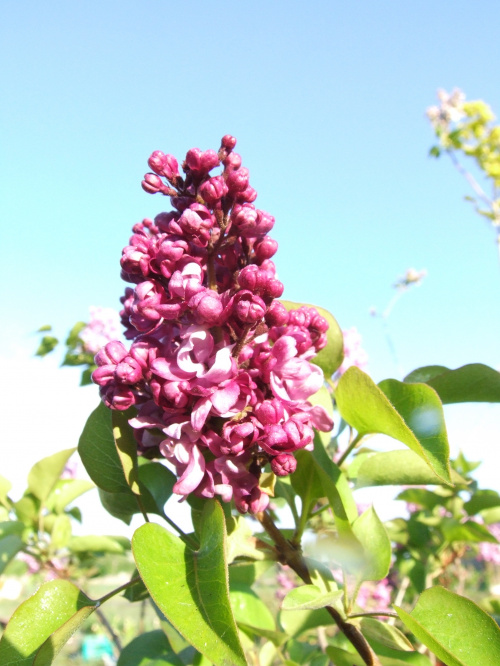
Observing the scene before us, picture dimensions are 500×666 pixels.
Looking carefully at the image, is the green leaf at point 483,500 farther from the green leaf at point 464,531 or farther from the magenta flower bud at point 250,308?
the magenta flower bud at point 250,308

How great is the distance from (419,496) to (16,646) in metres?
1.80

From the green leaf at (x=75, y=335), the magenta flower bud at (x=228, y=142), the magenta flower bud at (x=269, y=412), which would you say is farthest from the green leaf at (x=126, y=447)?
the green leaf at (x=75, y=335)

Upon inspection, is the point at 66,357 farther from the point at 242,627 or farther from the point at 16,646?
the point at 16,646

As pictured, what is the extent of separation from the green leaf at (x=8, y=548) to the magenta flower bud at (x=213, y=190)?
1.25 metres

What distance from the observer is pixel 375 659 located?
1029 mm

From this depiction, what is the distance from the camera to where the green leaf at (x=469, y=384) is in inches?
43.9

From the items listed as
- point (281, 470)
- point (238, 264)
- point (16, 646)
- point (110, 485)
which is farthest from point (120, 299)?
point (16, 646)

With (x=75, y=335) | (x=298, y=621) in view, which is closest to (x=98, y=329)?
(x=75, y=335)

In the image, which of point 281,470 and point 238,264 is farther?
point 238,264

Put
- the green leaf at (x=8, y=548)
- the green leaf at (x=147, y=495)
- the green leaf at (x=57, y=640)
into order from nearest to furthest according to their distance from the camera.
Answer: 1. the green leaf at (x=57, y=640)
2. the green leaf at (x=147, y=495)
3. the green leaf at (x=8, y=548)

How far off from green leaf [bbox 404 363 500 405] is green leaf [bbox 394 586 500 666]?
0.41 metres

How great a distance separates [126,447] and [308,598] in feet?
1.37

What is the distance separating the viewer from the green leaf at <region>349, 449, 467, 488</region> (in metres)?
1.26

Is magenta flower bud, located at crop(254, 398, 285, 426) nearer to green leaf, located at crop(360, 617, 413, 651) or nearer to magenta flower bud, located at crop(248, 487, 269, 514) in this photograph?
magenta flower bud, located at crop(248, 487, 269, 514)
